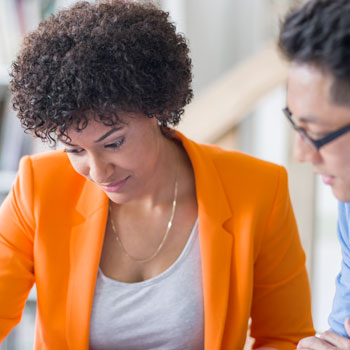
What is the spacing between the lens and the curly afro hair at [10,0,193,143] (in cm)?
110

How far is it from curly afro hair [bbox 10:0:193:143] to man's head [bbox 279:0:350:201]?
29 cm

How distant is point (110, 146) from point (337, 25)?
1.64 ft

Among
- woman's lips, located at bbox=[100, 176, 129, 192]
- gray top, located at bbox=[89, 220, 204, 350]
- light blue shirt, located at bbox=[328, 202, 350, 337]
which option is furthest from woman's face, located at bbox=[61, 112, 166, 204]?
light blue shirt, located at bbox=[328, 202, 350, 337]

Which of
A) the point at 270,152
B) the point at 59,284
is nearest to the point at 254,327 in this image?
the point at 59,284

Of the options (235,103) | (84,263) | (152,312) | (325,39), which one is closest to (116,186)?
(84,263)

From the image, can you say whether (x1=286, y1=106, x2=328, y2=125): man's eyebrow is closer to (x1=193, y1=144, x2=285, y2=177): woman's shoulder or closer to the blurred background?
(x1=193, y1=144, x2=285, y2=177): woman's shoulder

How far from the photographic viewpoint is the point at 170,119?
1316 mm

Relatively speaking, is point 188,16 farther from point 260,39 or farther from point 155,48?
point 155,48

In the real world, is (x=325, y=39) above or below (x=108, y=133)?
above

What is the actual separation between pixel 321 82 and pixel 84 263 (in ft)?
2.27

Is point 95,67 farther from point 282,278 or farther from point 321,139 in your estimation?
point 282,278

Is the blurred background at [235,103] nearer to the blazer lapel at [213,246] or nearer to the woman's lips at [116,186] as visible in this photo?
the blazer lapel at [213,246]

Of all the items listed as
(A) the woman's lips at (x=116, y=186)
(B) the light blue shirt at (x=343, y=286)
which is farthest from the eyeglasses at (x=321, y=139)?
(A) the woman's lips at (x=116, y=186)

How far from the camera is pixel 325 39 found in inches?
35.8
